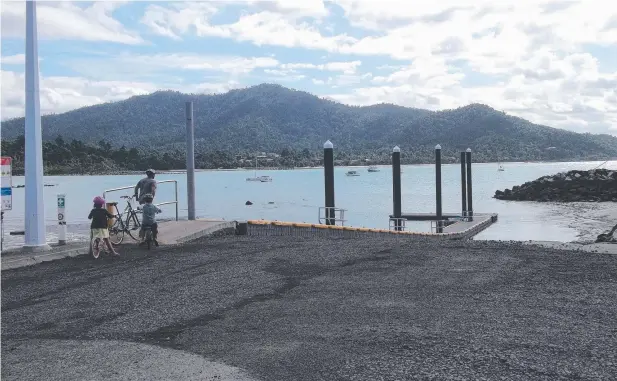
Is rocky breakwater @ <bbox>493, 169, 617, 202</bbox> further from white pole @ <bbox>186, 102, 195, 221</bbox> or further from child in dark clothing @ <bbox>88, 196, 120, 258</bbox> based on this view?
child in dark clothing @ <bbox>88, 196, 120, 258</bbox>

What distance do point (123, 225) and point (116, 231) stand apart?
19cm

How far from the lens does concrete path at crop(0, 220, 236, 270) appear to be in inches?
452

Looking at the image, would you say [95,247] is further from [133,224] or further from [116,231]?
[133,224]

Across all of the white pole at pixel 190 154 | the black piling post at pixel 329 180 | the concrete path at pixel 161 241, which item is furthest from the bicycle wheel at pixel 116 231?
the black piling post at pixel 329 180

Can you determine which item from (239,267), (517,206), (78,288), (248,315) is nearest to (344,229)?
(239,267)

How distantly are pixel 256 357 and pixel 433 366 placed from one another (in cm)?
146

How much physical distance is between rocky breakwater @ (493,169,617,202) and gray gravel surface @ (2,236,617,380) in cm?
6102

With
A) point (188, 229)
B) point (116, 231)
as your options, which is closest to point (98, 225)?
point (116, 231)

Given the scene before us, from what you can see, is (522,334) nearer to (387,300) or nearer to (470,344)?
(470,344)

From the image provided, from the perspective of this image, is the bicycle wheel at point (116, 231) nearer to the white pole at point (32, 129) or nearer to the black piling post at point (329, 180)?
the white pole at point (32, 129)

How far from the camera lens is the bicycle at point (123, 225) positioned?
1371 cm

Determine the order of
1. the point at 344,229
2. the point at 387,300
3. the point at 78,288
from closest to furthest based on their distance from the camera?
the point at 387,300
the point at 78,288
the point at 344,229

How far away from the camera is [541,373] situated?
4852mm

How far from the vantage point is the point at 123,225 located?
13.8 m
